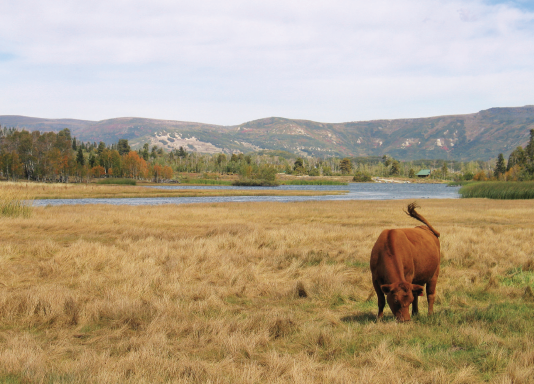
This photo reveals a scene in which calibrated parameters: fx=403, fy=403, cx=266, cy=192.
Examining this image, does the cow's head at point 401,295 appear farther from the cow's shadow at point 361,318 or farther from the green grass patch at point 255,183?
the green grass patch at point 255,183

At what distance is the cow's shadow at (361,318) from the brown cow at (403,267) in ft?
1.19

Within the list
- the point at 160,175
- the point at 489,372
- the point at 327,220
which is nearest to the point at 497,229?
the point at 327,220

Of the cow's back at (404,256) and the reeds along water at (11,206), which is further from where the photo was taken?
the reeds along water at (11,206)

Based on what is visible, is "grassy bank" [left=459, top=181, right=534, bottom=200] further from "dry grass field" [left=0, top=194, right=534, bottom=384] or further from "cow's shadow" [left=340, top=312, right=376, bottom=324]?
"cow's shadow" [left=340, top=312, right=376, bottom=324]

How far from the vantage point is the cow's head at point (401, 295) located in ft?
23.8

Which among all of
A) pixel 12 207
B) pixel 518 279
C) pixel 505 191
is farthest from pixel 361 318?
pixel 505 191

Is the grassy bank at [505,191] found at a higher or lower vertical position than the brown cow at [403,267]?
lower

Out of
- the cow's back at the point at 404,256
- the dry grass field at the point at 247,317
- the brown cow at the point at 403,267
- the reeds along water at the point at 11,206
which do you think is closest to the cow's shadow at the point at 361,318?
the dry grass field at the point at 247,317

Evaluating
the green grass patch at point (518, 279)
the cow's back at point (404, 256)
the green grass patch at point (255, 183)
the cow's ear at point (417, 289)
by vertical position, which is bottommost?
the green grass patch at point (255, 183)

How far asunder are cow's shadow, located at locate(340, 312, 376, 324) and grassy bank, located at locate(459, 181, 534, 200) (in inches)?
2427

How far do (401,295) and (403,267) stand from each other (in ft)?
2.32

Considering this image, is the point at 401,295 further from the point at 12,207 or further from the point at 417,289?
the point at 12,207

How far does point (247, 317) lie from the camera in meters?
8.56

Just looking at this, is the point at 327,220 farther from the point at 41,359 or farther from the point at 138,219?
the point at 41,359
